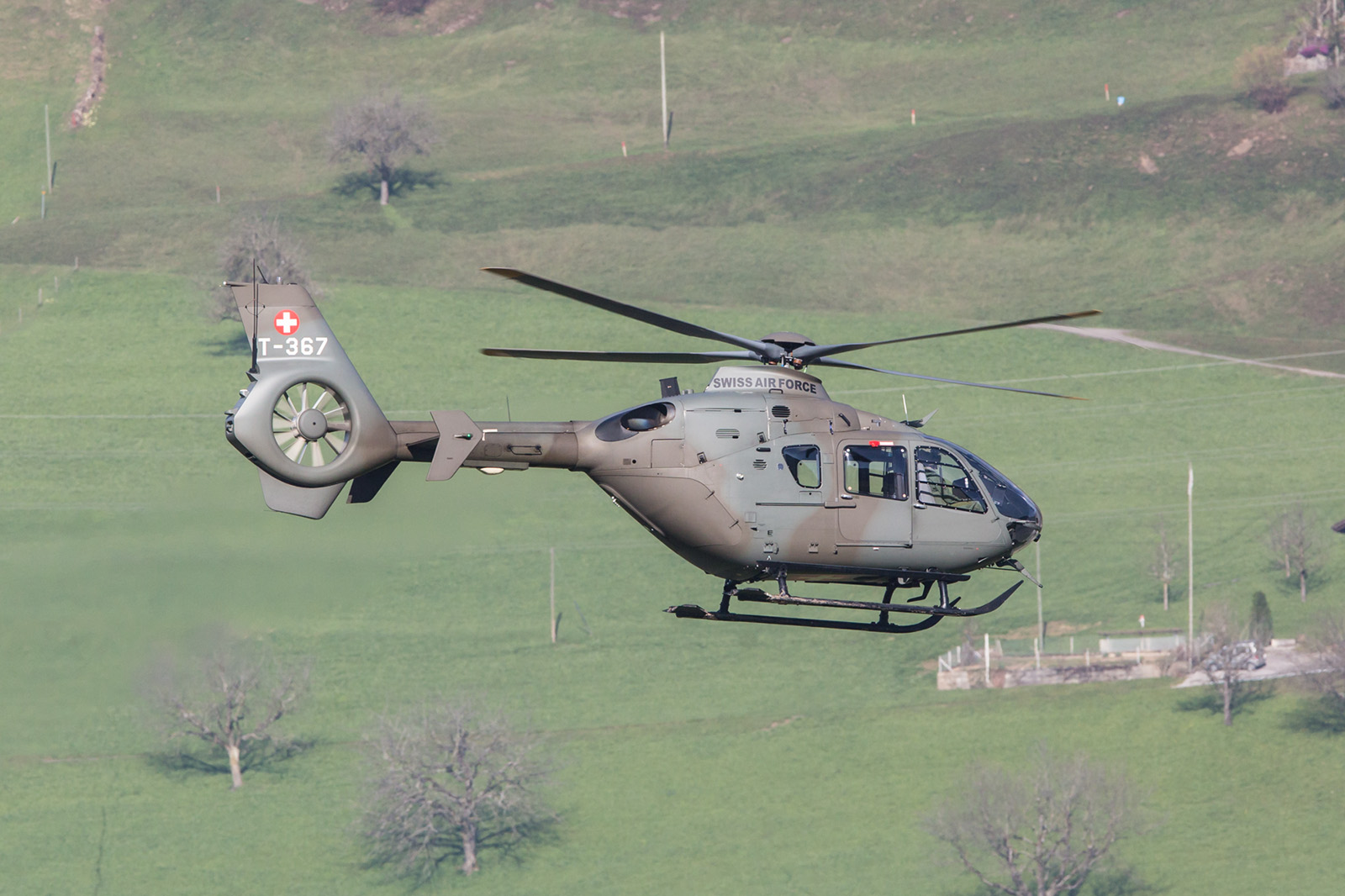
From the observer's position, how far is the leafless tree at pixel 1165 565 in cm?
12425

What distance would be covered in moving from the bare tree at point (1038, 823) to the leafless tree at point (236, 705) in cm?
4009

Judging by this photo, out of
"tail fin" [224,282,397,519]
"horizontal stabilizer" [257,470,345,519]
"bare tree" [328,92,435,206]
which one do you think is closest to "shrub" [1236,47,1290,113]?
"bare tree" [328,92,435,206]

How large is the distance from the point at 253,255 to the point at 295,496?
13034 centimetres

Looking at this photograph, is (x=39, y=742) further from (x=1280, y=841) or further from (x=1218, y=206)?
(x=1218, y=206)

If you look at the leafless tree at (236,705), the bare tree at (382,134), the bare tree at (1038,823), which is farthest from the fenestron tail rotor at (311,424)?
the bare tree at (382,134)

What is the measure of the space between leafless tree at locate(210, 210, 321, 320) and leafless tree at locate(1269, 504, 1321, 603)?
76693 millimetres

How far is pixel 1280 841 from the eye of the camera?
105 m

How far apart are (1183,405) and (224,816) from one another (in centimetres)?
7499

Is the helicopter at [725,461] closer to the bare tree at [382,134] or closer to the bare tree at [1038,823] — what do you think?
the bare tree at [1038,823]

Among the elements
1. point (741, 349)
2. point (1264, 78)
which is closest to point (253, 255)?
point (1264, 78)

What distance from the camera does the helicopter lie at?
30031 mm

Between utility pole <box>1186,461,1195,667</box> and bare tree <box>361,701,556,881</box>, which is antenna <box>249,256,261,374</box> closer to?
bare tree <box>361,701,556,881</box>

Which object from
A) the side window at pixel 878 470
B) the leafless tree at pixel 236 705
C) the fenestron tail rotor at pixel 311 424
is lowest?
the leafless tree at pixel 236 705

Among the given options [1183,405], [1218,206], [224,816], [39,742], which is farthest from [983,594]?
[1218,206]
